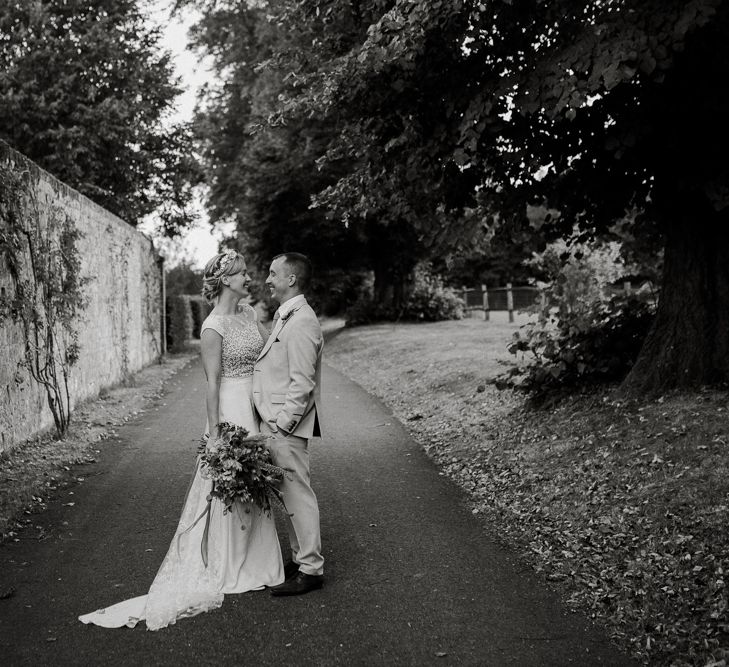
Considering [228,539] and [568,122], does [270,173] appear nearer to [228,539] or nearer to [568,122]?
[568,122]

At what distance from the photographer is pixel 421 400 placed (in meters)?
13.5

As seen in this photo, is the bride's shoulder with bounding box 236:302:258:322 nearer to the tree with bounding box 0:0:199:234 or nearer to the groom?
the groom

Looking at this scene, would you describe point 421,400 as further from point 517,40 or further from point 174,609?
point 174,609

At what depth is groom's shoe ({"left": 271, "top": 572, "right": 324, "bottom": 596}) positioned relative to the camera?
500 centimetres

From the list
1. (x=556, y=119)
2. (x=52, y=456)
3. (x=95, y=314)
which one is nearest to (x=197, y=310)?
(x=95, y=314)

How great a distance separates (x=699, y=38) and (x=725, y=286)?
258 cm

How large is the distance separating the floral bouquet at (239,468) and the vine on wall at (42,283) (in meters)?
4.99

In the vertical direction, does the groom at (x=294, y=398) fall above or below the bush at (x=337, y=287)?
below

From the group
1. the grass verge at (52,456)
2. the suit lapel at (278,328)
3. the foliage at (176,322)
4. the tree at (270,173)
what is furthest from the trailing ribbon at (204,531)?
the foliage at (176,322)

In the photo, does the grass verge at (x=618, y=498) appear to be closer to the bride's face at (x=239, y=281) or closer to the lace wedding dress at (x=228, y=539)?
the lace wedding dress at (x=228, y=539)

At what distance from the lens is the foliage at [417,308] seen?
3253cm

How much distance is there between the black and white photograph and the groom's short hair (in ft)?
0.09

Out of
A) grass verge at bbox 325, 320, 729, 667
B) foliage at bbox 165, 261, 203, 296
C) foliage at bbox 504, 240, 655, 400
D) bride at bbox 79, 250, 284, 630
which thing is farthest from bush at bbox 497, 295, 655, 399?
foliage at bbox 165, 261, 203, 296

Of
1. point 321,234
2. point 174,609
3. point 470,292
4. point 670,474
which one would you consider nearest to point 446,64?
point 670,474
